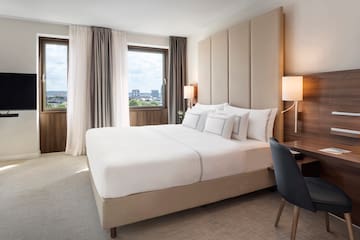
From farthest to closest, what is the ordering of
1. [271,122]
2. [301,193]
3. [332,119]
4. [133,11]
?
[133,11] < [271,122] < [332,119] < [301,193]

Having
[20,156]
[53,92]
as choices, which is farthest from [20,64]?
[20,156]

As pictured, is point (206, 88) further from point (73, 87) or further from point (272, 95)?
point (73, 87)

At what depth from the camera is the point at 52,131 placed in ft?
16.7

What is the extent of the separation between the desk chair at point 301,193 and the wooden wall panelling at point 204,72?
292cm

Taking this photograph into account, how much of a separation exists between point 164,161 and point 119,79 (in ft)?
11.7

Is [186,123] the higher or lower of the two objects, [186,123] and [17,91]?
the lower

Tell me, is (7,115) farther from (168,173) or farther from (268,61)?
(268,61)

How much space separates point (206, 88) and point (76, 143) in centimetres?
293

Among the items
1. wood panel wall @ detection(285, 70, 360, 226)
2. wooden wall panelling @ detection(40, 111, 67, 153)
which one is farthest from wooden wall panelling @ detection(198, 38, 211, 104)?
wooden wall panelling @ detection(40, 111, 67, 153)

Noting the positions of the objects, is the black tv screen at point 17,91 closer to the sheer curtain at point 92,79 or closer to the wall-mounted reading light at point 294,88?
the sheer curtain at point 92,79

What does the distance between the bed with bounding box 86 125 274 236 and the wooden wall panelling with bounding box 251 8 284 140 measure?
654mm

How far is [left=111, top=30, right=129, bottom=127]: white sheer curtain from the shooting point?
5214mm

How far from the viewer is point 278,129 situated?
3131mm

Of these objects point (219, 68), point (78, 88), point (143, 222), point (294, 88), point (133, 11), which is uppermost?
point (133, 11)
